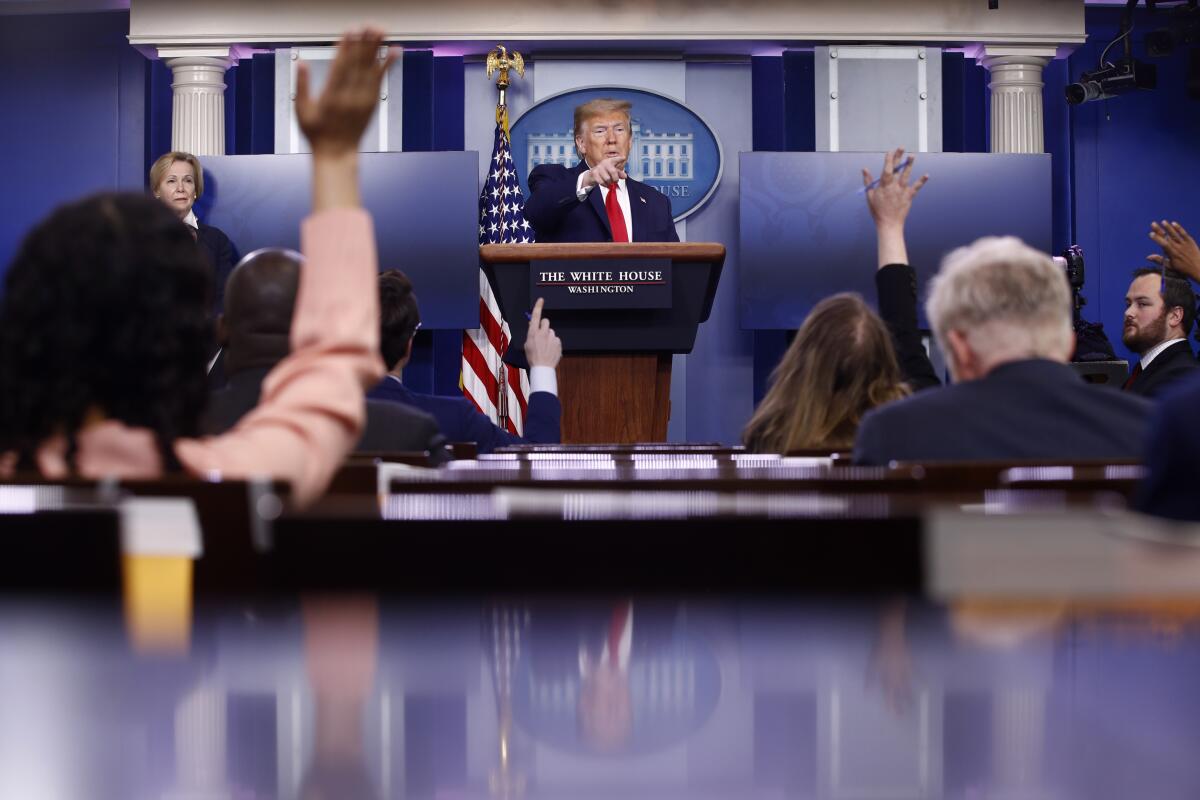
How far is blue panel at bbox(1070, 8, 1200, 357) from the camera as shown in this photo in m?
8.20

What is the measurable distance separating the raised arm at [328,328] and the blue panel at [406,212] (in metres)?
5.98

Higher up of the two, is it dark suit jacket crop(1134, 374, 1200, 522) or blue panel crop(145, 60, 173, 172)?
blue panel crop(145, 60, 173, 172)

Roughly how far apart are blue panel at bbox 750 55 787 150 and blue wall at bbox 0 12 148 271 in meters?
3.69

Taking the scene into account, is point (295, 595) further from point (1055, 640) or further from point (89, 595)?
point (1055, 640)

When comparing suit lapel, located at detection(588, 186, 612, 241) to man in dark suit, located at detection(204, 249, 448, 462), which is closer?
man in dark suit, located at detection(204, 249, 448, 462)

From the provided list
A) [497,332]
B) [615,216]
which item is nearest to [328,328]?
[615,216]

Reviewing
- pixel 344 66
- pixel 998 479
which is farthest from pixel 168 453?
pixel 998 479

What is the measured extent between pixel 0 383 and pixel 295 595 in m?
0.60

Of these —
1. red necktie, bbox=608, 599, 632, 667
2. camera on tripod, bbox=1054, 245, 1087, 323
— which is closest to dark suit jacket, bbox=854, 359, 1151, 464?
red necktie, bbox=608, 599, 632, 667

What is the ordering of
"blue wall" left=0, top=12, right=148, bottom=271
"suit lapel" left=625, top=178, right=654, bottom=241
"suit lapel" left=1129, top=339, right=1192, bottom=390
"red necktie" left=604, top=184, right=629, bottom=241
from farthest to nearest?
"blue wall" left=0, top=12, right=148, bottom=271 → "red necktie" left=604, top=184, right=629, bottom=241 → "suit lapel" left=625, top=178, right=654, bottom=241 → "suit lapel" left=1129, top=339, right=1192, bottom=390

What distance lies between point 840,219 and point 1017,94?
4.37ft

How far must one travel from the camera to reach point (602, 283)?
4109mm

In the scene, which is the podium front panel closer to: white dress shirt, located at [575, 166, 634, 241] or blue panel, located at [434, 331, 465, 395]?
white dress shirt, located at [575, 166, 634, 241]

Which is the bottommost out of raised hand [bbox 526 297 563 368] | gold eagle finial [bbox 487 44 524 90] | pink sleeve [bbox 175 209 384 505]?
pink sleeve [bbox 175 209 384 505]
